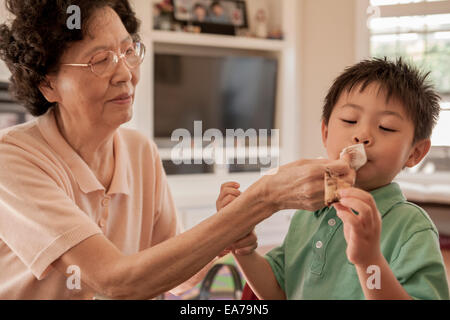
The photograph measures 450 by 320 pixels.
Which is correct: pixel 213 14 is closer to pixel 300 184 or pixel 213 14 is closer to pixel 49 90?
pixel 49 90

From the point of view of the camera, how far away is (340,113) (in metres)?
0.78

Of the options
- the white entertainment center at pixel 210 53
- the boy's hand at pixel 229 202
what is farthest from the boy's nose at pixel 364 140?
the white entertainment center at pixel 210 53

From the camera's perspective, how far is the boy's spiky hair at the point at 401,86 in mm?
768

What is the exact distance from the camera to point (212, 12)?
420cm

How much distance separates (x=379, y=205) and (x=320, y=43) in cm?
265

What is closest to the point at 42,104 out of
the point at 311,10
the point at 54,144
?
the point at 54,144

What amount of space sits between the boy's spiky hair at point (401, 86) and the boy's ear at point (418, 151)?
1cm

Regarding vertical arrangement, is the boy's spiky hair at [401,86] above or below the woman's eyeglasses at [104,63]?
below

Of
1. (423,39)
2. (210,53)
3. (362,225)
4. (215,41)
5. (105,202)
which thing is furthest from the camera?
(210,53)

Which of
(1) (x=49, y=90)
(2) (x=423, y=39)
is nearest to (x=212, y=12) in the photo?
(2) (x=423, y=39)

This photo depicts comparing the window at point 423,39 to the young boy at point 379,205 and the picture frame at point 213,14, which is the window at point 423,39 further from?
the picture frame at point 213,14

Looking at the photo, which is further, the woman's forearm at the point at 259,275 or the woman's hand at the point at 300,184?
the woman's forearm at the point at 259,275

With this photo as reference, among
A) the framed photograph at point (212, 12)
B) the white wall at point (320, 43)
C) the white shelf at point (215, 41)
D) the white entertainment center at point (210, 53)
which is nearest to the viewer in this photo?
the white wall at point (320, 43)

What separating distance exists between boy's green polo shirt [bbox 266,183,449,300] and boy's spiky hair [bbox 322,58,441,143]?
123mm
